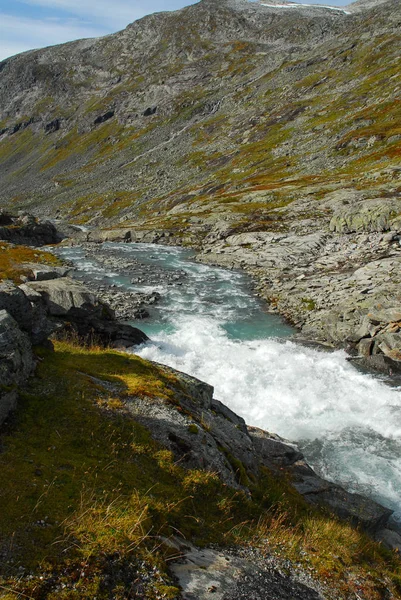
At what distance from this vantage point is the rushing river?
17.7 meters

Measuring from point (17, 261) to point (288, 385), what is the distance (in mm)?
38446

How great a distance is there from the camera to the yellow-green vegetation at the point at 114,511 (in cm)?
636

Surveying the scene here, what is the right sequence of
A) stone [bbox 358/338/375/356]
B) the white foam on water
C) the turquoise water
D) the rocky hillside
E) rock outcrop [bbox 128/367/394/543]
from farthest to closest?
the rocky hillside → the turquoise water → stone [bbox 358/338/375/356] → the white foam on water → rock outcrop [bbox 128/367/394/543]

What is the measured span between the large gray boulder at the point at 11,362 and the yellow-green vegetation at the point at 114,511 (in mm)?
434

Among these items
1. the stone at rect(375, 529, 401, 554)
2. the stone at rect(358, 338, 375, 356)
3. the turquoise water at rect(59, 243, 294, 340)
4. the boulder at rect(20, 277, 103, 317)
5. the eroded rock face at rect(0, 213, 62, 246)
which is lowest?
the stone at rect(358, 338, 375, 356)

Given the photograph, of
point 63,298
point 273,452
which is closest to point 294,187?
point 63,298

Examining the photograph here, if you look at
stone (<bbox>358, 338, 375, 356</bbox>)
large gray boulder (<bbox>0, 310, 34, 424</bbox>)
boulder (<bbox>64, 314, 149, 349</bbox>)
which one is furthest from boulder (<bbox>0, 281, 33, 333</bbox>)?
stone (<bbox>358, 338, 375, 356</bbox>)

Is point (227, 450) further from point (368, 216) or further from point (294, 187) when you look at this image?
point (294, 187)

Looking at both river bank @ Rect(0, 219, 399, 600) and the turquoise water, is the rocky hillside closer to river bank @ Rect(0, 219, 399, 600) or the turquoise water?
the turquoise water

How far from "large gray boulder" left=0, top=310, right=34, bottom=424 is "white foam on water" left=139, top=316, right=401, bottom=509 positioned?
13.0 m

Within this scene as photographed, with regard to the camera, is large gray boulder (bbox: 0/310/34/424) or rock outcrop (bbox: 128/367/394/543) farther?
rock outcrop (bbox: 128/367/394/543)

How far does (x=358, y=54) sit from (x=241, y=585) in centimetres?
20768

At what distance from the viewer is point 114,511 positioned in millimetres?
7676

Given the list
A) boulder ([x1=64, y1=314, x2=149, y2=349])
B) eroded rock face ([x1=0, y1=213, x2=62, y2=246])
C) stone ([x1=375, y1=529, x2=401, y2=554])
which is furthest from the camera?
eroded rock face ([x1=0, y1=213, x2=62, y2=246])
